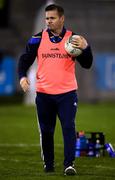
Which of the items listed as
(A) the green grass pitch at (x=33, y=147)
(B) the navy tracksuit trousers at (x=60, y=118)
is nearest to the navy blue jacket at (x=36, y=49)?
(B) the navy tracksuit trousers at (x=60, y=118)

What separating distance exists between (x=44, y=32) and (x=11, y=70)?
1625 centimetres

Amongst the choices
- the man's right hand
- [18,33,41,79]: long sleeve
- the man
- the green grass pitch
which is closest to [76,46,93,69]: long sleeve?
the man

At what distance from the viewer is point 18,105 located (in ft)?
87.9

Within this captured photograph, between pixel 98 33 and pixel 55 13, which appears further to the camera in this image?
pixel 98 33

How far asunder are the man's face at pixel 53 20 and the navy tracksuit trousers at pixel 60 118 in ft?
2.74

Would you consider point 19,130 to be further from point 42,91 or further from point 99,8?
point 99,8

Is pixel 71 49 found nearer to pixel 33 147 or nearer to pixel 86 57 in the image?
pixel 86 57

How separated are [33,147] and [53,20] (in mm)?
4384

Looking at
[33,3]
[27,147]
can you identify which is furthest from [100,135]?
[33,3]

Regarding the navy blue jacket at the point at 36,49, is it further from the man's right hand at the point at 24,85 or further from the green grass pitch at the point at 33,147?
the green grass pitch at the point at 33,147

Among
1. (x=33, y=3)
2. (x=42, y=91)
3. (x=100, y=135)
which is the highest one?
(x=42, y=91)

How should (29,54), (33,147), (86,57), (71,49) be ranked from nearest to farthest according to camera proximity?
1. (71,49)
2. (86,57)
3. (29,54)
4. (33,147)

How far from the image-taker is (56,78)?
10609 millimetres

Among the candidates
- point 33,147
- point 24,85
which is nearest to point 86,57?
point 24,85
